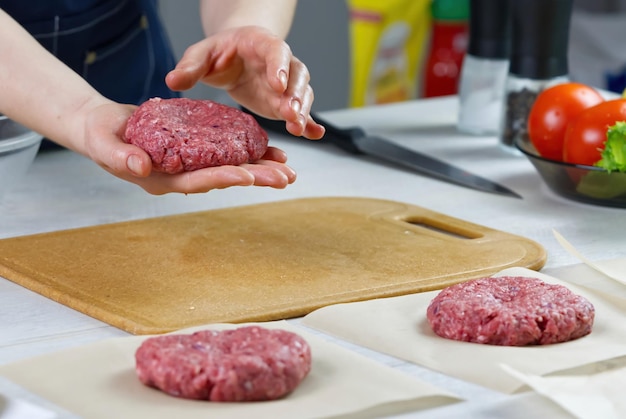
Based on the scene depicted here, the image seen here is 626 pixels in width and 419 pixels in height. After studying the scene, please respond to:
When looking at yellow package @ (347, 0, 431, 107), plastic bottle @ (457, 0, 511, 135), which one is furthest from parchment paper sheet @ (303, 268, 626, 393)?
yellow package @ (347, 0, 431, 107)

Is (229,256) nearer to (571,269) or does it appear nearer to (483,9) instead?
(571,269)

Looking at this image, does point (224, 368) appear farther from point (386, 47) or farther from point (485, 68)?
point (386, 47)

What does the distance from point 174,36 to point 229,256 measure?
5.77ft

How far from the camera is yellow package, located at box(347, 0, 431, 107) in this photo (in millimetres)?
3230

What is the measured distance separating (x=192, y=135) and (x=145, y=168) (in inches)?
4.1

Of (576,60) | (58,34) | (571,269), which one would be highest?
(58,34)

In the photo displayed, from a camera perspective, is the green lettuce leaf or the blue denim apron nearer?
the green lettuce leaf

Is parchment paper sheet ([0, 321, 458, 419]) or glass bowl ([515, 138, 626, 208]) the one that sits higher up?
parchment paper sheet ([0, 321, 458, 419])

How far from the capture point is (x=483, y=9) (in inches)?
74.2

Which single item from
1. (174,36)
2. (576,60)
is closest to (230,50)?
(174,36)

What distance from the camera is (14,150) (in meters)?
1.36

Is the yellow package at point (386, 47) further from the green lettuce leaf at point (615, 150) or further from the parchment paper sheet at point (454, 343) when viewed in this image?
the parchment paper sheet at point (454, 343)

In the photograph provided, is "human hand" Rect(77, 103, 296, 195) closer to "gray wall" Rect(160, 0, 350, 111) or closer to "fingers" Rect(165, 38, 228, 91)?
"fingers" Rect(165, 38, 228, 91)

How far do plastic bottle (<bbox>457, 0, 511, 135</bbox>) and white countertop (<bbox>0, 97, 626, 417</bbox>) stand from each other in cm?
4
